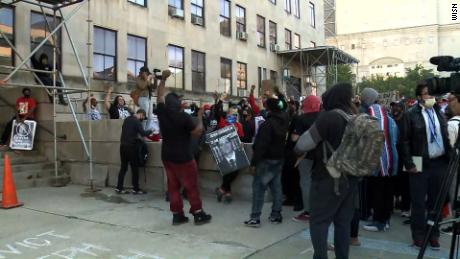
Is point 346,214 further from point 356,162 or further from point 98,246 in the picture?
point 98,246

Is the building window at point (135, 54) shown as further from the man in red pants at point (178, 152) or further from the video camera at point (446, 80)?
the video camera at point (446, 80)

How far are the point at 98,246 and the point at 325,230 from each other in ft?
9.63

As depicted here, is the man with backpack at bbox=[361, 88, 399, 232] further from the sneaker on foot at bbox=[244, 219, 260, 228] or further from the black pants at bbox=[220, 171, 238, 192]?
the black pants at bbox=[220, 171, 238, 192]

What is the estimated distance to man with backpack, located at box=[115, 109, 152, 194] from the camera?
29.6 feet

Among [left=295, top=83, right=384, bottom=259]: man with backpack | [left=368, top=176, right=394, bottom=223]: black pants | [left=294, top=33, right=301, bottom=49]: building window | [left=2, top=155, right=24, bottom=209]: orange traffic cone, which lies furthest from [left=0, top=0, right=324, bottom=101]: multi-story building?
[left=295, top=83, right=384, bottom=259]: man with backpack

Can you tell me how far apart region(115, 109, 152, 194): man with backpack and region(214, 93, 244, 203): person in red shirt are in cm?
145

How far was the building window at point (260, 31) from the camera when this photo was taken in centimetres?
2612

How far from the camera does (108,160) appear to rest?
10.1 meters

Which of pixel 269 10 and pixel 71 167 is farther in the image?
pixel 269 10

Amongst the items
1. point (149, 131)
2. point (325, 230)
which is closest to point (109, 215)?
point (149, 131)

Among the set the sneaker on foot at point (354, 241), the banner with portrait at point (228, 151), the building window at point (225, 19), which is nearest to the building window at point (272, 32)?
the building window at point (225, 19)

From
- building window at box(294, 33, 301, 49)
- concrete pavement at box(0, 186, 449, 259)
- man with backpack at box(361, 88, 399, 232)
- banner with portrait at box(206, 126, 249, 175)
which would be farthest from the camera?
building window at box(294, 33, 301, 49)

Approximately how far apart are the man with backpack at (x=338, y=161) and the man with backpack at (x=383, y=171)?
5.80 feet

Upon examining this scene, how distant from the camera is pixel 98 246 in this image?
569cm
